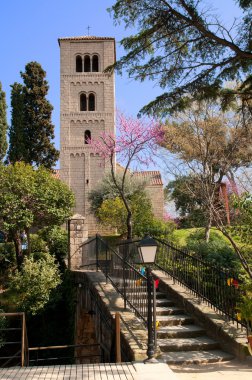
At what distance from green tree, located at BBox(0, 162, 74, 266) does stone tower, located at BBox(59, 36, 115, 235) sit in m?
12.5

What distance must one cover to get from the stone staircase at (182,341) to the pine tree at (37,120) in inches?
812

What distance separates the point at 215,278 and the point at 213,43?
182 inches

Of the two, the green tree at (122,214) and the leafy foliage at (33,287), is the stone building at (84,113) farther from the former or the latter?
Result: the leafy foliage at (33,287)

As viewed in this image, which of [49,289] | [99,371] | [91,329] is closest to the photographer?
[99,371]

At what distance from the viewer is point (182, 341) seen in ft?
23.1

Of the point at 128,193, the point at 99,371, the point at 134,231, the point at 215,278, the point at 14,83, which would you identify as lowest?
the point at 99,371

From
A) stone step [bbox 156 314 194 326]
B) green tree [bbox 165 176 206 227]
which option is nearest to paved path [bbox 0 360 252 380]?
stone step [bbox 156 314 194 326]

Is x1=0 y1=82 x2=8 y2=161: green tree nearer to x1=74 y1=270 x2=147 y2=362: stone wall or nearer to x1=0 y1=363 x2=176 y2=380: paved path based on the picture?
x1=74 y1=270 x2=147 y2=362: stone wall

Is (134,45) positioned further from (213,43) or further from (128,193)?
(128,193)

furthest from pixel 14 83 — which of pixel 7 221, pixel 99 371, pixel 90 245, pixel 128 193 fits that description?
pixel 99 371

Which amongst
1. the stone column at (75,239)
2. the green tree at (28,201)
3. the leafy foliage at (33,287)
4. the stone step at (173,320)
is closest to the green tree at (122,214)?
the green tree at (28,201)

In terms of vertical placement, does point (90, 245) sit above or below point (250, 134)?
below

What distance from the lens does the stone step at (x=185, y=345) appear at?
6.73 m

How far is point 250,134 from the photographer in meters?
17.4
